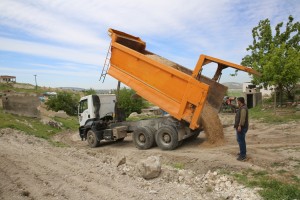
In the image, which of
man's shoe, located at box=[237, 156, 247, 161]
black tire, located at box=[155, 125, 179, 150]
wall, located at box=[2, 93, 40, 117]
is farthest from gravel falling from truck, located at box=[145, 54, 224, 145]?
wall, located at box=[2, 93, 40, 117]

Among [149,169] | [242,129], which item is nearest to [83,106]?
[149,169]

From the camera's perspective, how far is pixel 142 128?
37.5ft

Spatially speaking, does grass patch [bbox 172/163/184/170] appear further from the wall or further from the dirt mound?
the wall

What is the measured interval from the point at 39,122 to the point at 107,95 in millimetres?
8210

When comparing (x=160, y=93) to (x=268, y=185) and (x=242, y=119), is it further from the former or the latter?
(x=268, y=185)

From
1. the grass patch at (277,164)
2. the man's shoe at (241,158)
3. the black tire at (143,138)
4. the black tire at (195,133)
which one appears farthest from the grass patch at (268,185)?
the black tire at (143,138)

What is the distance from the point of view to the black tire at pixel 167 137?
10.6 meters

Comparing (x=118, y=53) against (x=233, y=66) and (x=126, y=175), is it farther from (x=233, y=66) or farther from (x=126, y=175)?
(x=126, y=175)

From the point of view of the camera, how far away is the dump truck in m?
10.0

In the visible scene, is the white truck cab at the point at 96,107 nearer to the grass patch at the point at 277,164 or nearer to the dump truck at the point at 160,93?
the dump truck at the point at 160,93

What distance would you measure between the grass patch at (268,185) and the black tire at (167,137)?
145 inches

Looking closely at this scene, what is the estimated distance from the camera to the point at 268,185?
241 inches

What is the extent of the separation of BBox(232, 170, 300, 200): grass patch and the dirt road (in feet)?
0.86

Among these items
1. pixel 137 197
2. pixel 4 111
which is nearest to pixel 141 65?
pixel 137 197
